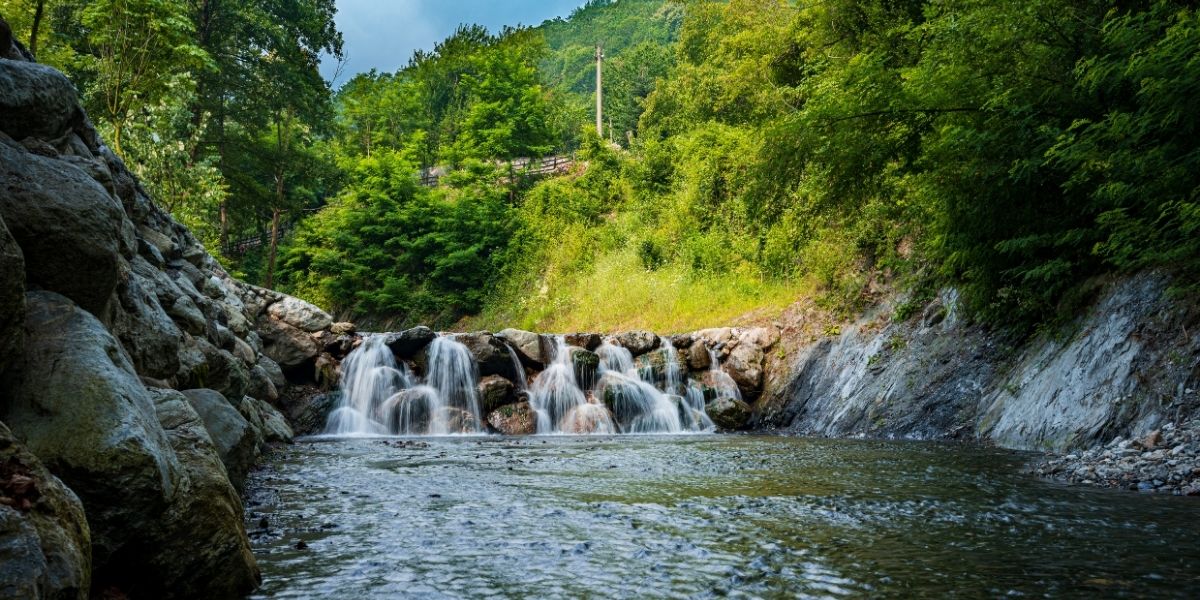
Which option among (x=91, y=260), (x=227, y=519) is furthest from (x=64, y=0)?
(x=227, y=519)

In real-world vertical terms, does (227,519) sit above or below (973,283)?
below

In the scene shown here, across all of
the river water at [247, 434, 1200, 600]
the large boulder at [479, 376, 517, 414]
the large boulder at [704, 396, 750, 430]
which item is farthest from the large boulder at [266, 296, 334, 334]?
the large boulder at [704, 396, 750, 430]

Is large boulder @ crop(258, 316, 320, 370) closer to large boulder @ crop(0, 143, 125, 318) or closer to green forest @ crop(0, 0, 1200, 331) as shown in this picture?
green forest @ crop(0, 0, 1200, 331)

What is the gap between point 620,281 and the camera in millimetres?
26344

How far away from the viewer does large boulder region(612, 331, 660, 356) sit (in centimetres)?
1806

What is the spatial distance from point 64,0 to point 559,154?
3553 centimetres

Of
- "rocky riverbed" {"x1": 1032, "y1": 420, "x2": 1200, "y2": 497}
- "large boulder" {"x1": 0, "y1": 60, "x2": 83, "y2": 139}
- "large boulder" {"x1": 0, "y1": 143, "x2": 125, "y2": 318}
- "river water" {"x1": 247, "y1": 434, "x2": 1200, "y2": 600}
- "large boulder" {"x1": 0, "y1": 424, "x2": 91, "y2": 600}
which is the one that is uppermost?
"large boulder" {"x1": 0, "y1": 60, "x2": 83, "y2": 139}

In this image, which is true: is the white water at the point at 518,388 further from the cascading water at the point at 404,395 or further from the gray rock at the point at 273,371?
the gray rock at the point at 273,371

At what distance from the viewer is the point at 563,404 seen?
16.7 m

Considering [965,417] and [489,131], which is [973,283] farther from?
[489,131]

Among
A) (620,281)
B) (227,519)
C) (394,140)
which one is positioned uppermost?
(394,140)

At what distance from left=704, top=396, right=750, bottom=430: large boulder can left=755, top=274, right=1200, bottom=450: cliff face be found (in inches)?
15.1

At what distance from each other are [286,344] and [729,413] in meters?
10.5

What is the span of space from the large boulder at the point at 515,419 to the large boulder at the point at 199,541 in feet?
39.9
